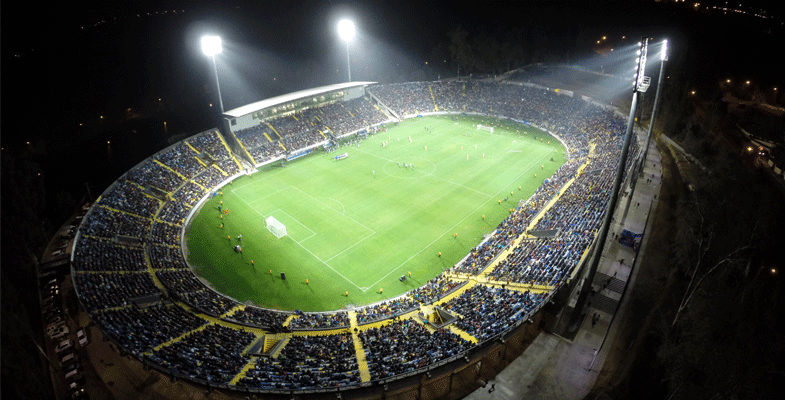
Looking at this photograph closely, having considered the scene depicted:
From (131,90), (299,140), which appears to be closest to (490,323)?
(299,140)

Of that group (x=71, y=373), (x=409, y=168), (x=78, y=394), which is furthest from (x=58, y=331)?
(x=409, y=168)

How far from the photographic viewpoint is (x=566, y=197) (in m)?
36.2

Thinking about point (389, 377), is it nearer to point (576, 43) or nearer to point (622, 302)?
point (622, 302)

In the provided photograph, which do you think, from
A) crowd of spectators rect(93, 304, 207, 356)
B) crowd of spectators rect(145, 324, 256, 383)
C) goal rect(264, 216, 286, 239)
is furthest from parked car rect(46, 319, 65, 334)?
goal rect(264, 216, 286, 239)

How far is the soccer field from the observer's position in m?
30.2

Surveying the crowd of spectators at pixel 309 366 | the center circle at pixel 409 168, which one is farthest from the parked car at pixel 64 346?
the center circle at pixel 409 168

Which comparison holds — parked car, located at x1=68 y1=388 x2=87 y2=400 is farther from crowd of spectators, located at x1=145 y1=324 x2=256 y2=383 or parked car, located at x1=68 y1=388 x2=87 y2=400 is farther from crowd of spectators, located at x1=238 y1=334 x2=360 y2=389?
crowd of spectators, located at x1=238 y1=334 x2=360 y2=389

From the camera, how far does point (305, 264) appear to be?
32.1 metres

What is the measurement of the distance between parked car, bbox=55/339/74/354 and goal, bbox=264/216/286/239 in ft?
51.1

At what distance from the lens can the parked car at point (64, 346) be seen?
22.7 metres

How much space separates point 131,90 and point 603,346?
67.1m

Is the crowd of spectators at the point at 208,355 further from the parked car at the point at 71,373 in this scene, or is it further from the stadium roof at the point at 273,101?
the stadium roof at the point at 273,101

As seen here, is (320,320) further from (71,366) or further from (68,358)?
(68,358)

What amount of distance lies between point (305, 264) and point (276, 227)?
584cm
